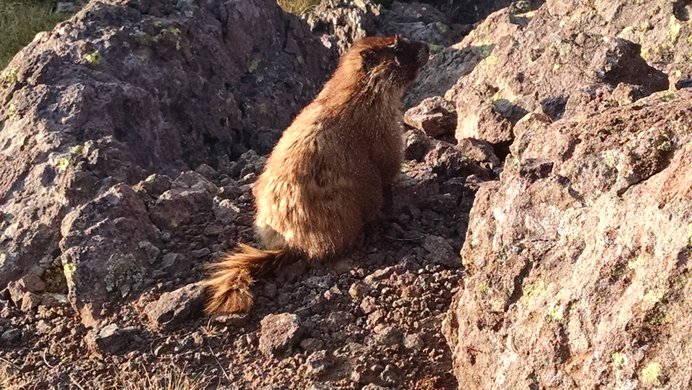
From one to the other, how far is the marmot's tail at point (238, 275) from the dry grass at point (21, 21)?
5.32 m

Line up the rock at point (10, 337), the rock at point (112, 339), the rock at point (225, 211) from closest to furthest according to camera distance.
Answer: the rock at point (112, 339)
the rock at point (10, 337)
the rock at point (225, 211)

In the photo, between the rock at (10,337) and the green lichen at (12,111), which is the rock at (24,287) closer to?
the rock at (10,337)

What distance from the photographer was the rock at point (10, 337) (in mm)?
4688

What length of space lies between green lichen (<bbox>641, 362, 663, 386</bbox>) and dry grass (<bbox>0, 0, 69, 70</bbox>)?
794 cm

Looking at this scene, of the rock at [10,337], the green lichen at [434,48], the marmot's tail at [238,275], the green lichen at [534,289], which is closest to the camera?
the green lichen at [534,289]

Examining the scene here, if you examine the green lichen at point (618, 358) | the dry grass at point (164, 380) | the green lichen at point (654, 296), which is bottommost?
the dry grass at point (164, 380)

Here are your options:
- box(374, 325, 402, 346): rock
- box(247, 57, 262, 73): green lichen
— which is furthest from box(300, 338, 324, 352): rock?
box(247, 57, 262, 73): green lichen

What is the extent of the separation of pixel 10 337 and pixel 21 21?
583 cm

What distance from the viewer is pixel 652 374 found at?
9.07 feet

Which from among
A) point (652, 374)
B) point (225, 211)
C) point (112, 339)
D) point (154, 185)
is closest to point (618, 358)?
point (652, 374)

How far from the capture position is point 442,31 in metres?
8.55

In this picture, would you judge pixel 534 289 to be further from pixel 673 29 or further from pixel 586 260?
pixel 673 29

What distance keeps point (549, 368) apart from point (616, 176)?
830 millimetres

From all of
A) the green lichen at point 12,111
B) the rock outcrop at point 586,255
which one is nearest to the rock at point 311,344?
the rock outcrop at point 586,255
